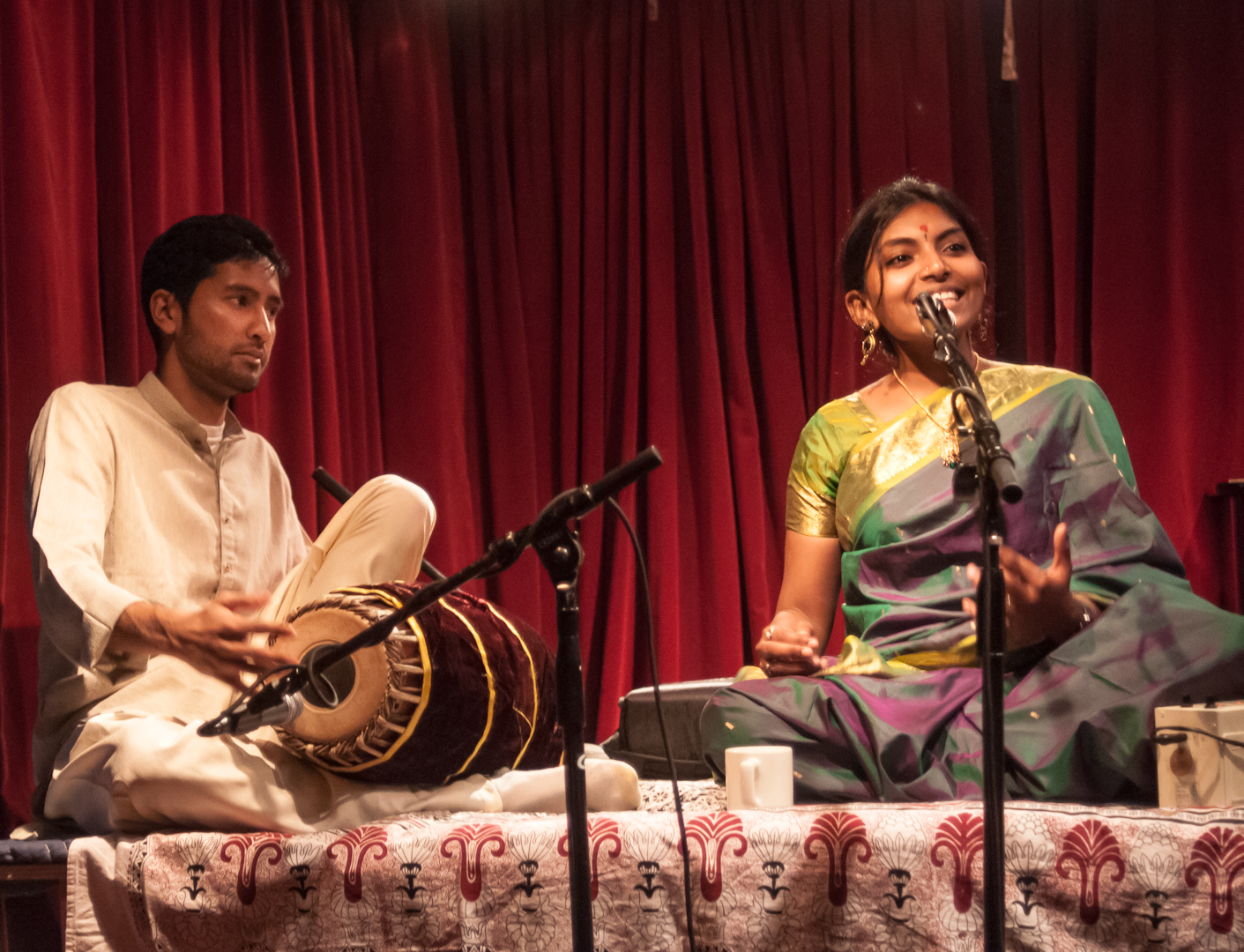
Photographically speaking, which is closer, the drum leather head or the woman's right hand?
the drum leather head

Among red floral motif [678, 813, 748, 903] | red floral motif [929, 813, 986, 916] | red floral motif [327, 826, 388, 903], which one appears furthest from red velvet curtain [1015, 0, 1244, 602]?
red floral motif [327, 826, 388, 903]

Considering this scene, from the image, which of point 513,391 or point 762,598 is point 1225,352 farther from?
point 513,391

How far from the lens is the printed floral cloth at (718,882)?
1.44 metres

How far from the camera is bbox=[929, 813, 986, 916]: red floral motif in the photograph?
4.86 ft

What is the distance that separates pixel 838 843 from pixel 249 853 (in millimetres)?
837

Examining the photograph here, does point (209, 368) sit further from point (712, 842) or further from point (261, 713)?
point (712, 842)

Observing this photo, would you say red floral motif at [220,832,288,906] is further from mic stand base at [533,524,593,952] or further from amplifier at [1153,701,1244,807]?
amplifier at [1153,701,1244,807]

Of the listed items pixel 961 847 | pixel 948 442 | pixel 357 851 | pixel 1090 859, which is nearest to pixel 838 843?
pixel 961 847

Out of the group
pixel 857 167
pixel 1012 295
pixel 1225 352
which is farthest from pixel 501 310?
pixel 1225 352

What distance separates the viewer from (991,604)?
1.38 metres

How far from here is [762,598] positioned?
147 inches

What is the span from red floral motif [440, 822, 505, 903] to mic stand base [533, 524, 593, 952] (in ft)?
1.05

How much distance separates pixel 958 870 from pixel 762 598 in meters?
2.26

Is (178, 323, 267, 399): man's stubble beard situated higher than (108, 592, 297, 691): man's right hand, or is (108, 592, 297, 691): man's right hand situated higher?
(178, 323, 267, 399): man's stubble beard
